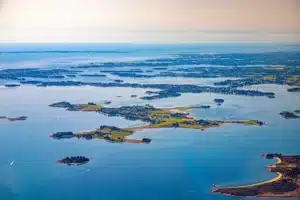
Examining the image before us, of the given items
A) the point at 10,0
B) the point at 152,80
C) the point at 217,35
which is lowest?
the point at 152,80

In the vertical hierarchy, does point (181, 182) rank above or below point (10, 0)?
below

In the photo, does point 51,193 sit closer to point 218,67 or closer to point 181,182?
point 181,182

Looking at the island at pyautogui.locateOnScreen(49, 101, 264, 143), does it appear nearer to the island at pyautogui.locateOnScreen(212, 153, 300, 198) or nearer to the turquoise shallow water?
the turquoise shallow water

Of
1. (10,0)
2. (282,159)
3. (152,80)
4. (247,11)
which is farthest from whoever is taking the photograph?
(152,80)

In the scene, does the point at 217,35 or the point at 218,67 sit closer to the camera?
the point at 217,35

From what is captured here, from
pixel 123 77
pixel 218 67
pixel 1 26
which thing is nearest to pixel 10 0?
pixel 1 26

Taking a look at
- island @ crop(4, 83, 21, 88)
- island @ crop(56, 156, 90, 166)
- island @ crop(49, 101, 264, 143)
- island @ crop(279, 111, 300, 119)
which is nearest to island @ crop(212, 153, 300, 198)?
island @ crop(279, 111, 300, 119)

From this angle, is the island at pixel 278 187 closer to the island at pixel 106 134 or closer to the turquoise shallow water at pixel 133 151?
the turquoise shallow water at pixel 133 151
